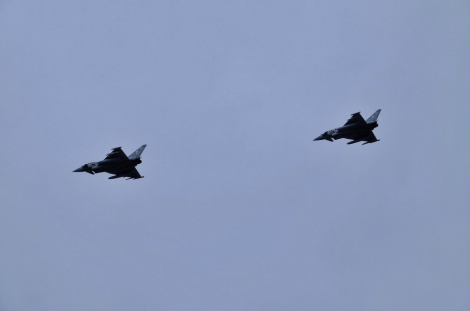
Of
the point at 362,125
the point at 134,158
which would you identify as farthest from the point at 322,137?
the point at 134,158

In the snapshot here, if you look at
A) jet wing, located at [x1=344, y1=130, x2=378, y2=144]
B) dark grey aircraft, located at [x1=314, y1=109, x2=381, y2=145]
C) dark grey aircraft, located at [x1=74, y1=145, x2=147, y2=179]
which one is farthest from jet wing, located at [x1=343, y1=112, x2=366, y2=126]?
dark grey aircraft, located at [x1=74, y1=145, x2=147, y2=179]

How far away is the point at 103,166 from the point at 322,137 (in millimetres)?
42306

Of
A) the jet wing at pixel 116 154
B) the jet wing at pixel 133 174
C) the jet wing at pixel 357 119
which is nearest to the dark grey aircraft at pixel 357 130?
the jet wing at pixel 357 119

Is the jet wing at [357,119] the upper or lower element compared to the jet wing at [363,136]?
upper

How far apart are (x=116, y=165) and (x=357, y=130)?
4525 cm

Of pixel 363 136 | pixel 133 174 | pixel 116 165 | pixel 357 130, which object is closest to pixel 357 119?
pixel 357 130

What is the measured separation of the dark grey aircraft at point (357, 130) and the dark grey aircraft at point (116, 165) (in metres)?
37.7

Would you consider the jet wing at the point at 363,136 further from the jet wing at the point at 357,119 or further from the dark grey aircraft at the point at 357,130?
the jet wing at the point at 357,119

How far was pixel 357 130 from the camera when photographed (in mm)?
99750

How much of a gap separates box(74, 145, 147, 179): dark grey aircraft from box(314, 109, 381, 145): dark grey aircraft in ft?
124

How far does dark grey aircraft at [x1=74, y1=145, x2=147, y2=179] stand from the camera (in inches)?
3792

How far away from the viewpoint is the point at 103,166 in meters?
98.1

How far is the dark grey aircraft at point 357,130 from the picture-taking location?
323 feet

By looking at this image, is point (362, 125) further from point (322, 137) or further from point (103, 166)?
point (103, 166)
